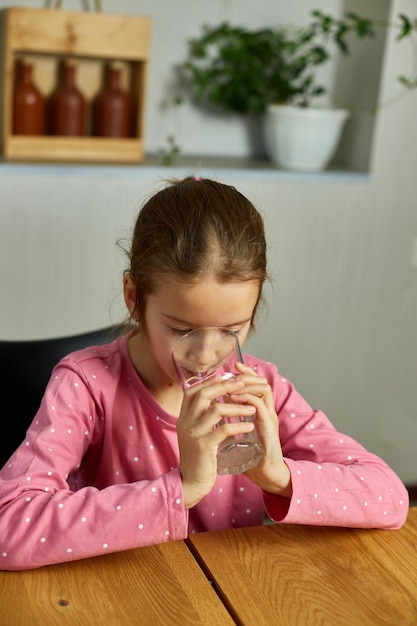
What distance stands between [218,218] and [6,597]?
23.3 inches

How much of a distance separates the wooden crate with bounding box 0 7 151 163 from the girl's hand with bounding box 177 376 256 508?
4.91ft

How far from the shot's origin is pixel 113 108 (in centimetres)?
254

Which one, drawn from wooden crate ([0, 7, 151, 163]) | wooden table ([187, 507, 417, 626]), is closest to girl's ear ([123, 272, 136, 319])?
wooden table ([187, 507, 417, 626])

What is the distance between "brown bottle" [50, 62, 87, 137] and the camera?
8.14ft

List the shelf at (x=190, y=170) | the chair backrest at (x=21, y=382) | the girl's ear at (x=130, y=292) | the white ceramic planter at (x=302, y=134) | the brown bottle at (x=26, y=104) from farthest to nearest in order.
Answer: the white ceramic planter at (x=302, y=134)
the brown bottle at (x=26, y=104)
the shelf at (x=190, y=170)
the chair backrest at (x=21, y=382)
the girl's ear at (x=130, y=292)

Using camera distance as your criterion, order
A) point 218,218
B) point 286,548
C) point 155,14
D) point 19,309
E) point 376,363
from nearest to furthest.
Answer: point 286,548 → point 218,218 → point 19,309 → point 155,14 → point 376,363

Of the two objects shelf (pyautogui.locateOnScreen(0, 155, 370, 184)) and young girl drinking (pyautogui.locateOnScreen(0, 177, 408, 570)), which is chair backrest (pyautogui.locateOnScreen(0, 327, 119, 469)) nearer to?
young girl drinking (pyautogui.locateOnScreen(0, 177, 408, 570))

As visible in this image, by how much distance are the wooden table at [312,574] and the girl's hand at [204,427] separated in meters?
0.11

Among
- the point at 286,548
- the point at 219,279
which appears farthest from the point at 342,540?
the point at 219,279

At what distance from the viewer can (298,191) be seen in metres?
2.68

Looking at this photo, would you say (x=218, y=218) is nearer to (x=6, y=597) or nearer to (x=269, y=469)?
(x=269, y=469)

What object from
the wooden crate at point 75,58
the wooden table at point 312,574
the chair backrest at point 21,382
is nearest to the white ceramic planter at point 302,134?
the wooden crate at point 75,58

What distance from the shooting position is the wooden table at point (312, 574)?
1.04 m

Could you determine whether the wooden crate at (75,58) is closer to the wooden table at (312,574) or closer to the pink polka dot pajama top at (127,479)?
the pink polka dot pajama top at (127,479)
